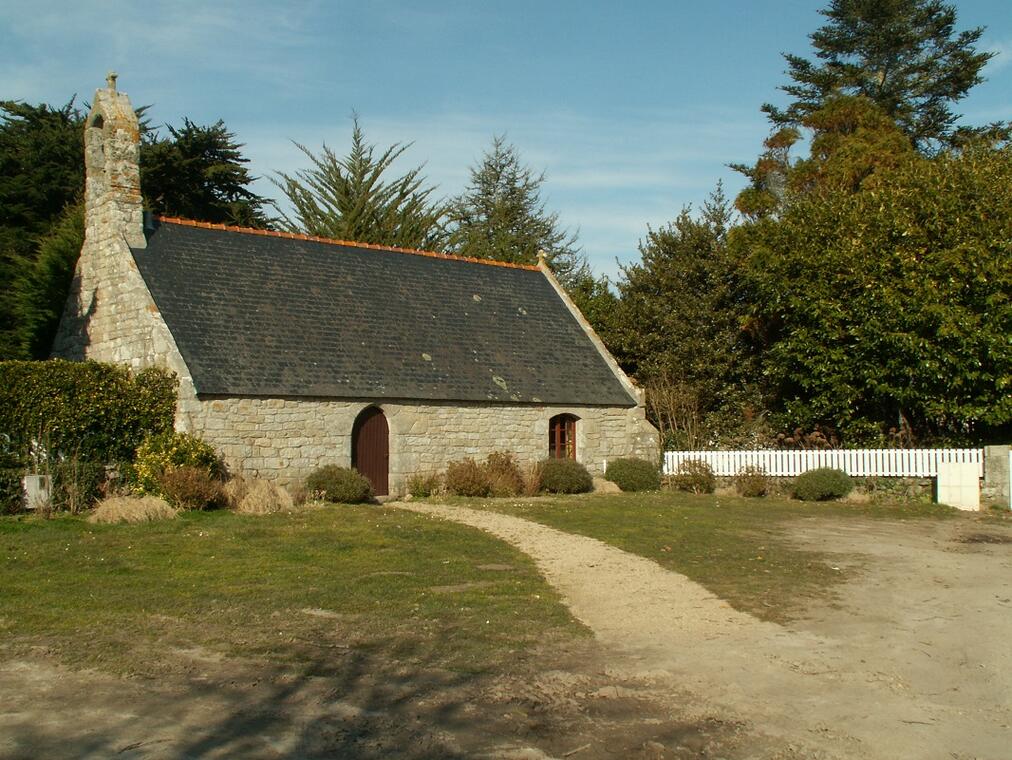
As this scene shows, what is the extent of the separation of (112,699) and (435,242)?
31.9 metres

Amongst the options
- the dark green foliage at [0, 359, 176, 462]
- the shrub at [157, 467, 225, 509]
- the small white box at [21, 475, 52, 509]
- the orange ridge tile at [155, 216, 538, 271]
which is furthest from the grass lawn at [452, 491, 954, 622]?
the orange ridge tile at [155, 216, 538, 271]

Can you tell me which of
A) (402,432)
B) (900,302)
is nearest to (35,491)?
(402,432)

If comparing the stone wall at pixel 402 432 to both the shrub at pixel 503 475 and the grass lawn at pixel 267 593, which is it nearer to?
the shrub at pixel 503 475

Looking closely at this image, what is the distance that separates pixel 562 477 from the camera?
870 inches

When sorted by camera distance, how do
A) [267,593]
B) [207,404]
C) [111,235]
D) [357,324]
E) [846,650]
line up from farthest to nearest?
[357,324], [111,235], [207,404], [267,593], [846,650]

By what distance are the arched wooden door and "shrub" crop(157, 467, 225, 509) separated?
4.06 metres

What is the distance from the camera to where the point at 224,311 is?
2033 centimetres

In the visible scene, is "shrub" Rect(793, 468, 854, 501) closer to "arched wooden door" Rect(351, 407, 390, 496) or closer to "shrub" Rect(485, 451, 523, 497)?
"shrub" Rect(485, 451, 523, 497)

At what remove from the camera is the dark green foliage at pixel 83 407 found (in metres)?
16.6

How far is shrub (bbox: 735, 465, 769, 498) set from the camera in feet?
75.3

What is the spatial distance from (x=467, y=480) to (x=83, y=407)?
760cm

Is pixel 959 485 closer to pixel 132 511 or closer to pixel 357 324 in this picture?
pixel 357 324

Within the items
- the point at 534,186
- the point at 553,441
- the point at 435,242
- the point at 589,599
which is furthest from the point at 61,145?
the point at 589,599

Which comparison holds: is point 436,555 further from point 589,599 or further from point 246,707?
point 246,707
